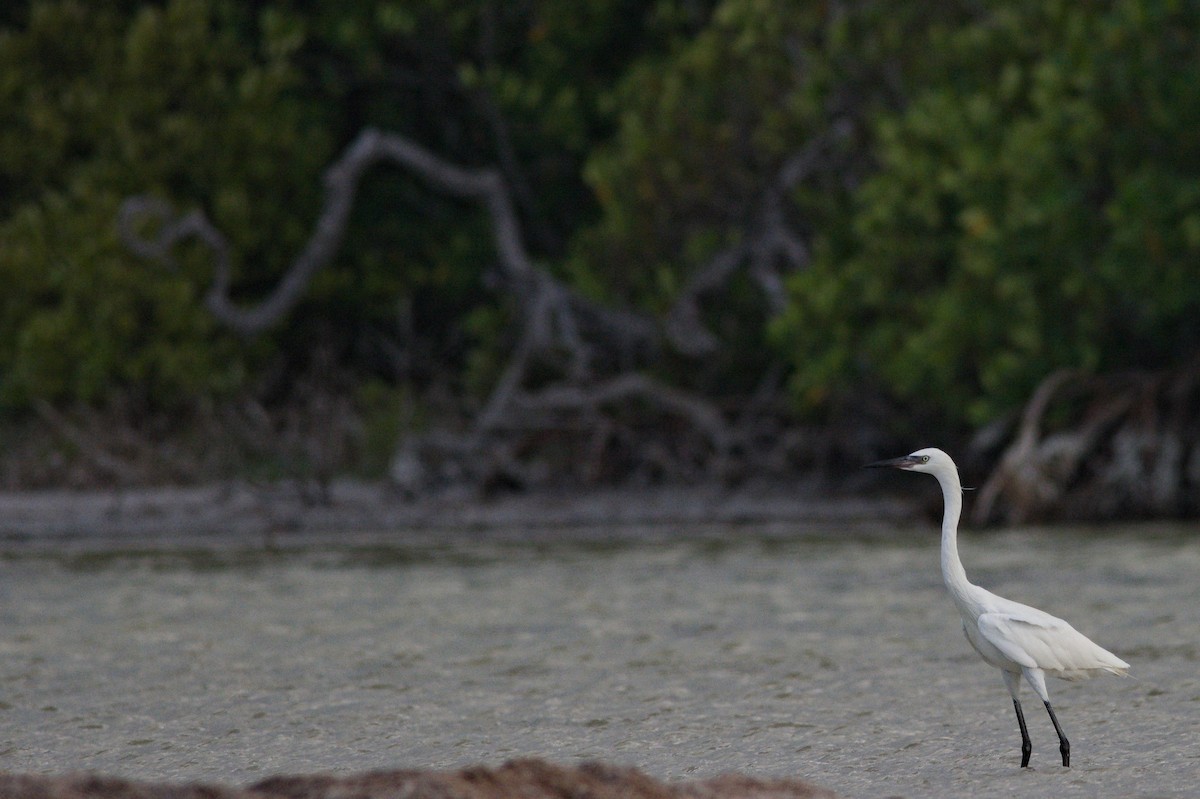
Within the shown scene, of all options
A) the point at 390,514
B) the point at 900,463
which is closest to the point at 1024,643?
the point at 900,463

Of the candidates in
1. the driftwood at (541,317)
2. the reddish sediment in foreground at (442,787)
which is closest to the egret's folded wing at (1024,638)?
the reddish sediment in foreground at (442,787)

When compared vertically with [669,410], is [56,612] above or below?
below

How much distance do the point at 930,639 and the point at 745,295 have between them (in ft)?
30.3

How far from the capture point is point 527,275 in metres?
19.0

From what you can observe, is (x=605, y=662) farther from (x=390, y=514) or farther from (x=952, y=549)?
(x=390, y=514)

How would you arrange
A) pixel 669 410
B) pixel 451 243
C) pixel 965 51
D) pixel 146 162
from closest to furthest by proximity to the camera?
1. pixel 965 51
2. pixel 669 410
3. pixel 146 162
4. pixel 451 243

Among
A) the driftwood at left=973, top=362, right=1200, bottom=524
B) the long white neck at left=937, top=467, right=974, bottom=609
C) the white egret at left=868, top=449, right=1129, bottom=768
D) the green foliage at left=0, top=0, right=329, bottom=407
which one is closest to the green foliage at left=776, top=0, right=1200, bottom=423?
the driftwood at left=973, top=362, right=1200, bottom=524

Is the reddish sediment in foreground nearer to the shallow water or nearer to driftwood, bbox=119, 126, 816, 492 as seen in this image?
the shallow water

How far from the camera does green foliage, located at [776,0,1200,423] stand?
15586 mm

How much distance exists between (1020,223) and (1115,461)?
2.01 m

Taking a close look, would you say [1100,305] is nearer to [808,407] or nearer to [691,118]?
[808,407]

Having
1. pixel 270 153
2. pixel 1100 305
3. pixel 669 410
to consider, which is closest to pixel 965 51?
pixel 1100 305

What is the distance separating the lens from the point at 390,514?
17.4 meters

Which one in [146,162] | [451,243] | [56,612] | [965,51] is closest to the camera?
[56,612]
